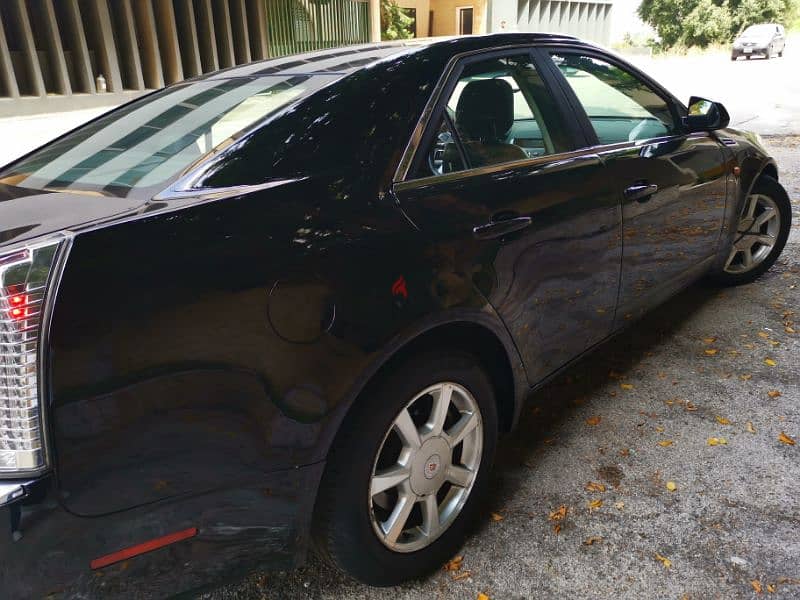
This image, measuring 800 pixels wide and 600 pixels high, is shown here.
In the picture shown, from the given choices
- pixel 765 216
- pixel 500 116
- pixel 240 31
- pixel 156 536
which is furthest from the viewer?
pixel 240 31

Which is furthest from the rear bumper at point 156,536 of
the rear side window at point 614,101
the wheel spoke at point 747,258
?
the wheel spoke at point 747,258

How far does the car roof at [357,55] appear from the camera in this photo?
2.30m

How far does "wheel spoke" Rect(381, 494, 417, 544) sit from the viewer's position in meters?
1.99

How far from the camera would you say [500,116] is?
2730 millimetres

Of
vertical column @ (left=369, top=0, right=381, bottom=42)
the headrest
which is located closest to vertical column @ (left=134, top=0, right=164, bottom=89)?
vertical column @ (left=369, top=0, right=381, bottom=42)

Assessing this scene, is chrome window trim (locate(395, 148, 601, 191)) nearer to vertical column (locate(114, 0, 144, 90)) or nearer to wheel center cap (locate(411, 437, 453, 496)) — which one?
wheel center cap (locate(411, 437, 453, 496))

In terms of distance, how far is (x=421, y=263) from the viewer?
1.90 metres

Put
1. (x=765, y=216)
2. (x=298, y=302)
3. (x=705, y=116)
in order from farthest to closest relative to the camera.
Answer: (x=765, y=216)
(x=705, y=116)
(x=298, y=302)

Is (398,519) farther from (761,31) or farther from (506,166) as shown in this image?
(761,31)

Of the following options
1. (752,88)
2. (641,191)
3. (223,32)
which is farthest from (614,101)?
(752,88)

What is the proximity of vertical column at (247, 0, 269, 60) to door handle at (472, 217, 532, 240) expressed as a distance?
16.1m

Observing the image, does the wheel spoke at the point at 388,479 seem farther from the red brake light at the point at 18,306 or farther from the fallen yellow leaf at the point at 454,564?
the red brake light at the point at 18,306

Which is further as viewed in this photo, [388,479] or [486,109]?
[486,109]

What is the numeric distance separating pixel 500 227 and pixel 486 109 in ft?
2.37
